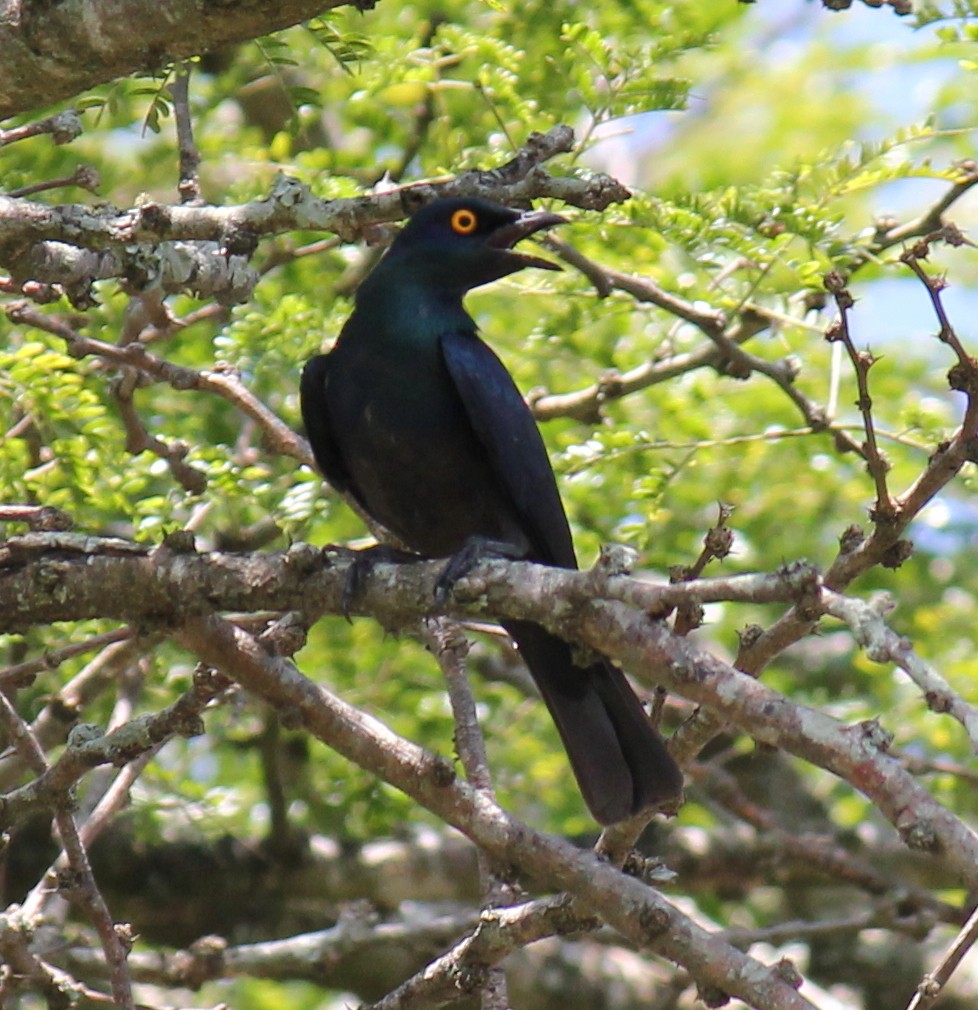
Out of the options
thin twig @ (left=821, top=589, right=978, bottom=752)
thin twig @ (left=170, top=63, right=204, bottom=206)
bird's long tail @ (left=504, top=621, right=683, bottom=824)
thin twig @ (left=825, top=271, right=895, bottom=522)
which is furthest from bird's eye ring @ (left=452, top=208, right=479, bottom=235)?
thin twig @ (left=821, top=589, right=978, bottom=752)

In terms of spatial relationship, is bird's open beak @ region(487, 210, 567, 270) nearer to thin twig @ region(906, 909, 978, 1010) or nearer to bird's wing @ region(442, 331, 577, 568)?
bird's wing @ region(442, 331, 577, 568)

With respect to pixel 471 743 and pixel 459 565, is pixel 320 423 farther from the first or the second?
pixel 459 565

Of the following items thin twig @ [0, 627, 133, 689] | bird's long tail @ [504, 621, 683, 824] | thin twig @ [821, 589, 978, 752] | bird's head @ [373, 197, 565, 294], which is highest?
thin twig @ [821, 589, 978, 752]

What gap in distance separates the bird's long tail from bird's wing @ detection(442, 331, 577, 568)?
0.32 meters

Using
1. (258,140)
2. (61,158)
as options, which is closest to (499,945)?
(61,158)

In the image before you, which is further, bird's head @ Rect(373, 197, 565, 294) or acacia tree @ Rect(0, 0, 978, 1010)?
bird's head @ Rect(373, 197, 565, 294)

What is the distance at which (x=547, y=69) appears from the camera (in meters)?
5.83

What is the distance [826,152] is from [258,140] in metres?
3.25

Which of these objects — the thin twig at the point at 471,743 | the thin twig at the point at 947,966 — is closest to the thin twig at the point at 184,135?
the thin twig at the point at 471,743

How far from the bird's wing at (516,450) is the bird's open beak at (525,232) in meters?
0.39

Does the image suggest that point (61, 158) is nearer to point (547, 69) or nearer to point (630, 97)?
point (547, 69)

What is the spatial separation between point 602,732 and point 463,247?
1.82 meters

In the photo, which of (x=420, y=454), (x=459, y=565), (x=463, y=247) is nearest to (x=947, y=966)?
(x=459, y=565)

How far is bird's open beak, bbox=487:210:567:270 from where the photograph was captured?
16.0 feet
